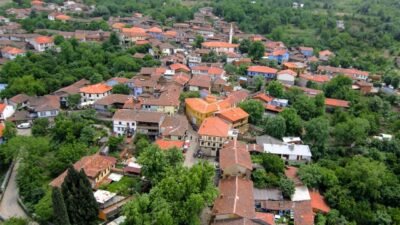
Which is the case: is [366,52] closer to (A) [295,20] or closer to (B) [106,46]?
(A) [295,20]

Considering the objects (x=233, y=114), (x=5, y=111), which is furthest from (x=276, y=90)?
(x=5, y=111)

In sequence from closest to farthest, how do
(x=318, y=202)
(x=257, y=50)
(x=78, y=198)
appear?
1. (x=78, y=198)
2. (x=318, y=202)
3. (x=257, y=50)

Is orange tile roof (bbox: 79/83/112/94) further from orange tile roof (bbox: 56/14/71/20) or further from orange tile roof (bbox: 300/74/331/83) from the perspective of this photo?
orange tile roof (bbox: 56/14/71/20)

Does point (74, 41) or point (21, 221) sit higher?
point (74, 41)

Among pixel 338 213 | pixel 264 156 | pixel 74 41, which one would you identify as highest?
pixel 74 41

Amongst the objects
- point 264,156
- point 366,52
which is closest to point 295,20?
point 366,52

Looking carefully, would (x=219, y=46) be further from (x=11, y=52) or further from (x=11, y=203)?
(x=11, y=203)
